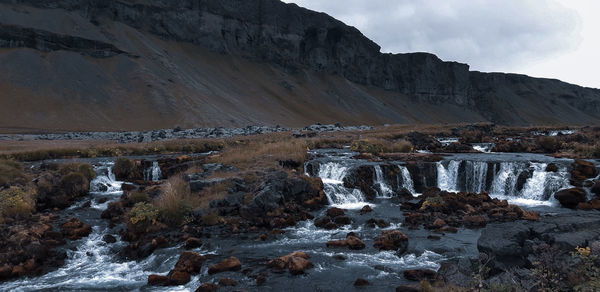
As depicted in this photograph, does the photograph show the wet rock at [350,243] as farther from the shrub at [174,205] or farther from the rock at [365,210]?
the shrub at [174,205]

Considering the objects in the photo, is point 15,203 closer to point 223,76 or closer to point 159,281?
point 159,281

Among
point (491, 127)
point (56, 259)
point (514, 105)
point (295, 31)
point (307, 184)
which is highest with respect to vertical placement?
point (295, 31)

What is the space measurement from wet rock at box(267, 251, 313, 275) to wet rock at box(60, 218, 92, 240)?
7658 millimetres

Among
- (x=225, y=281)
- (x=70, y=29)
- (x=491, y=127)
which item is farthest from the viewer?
(x=70, y=29)

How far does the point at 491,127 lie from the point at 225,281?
55651 millimetres

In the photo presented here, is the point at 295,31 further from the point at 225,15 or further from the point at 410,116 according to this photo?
the point at 410,116

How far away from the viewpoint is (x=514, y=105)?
16300 cm

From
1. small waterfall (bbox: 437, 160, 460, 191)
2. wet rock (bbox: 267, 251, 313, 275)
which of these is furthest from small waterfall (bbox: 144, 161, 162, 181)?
small waterfall (bbox: 437, 160, 460, 191)

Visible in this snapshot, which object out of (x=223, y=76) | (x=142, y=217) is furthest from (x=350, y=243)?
(x=223, y=76)

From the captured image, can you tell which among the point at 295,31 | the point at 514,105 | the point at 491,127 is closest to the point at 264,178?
the point at 491,127

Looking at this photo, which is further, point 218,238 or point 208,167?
point 208,167

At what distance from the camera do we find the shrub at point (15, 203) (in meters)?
14.7

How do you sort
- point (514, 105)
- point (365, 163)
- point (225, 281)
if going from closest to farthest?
point (225, 281) → point (365, 163) → point (514, 105)

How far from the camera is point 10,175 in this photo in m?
19.1
